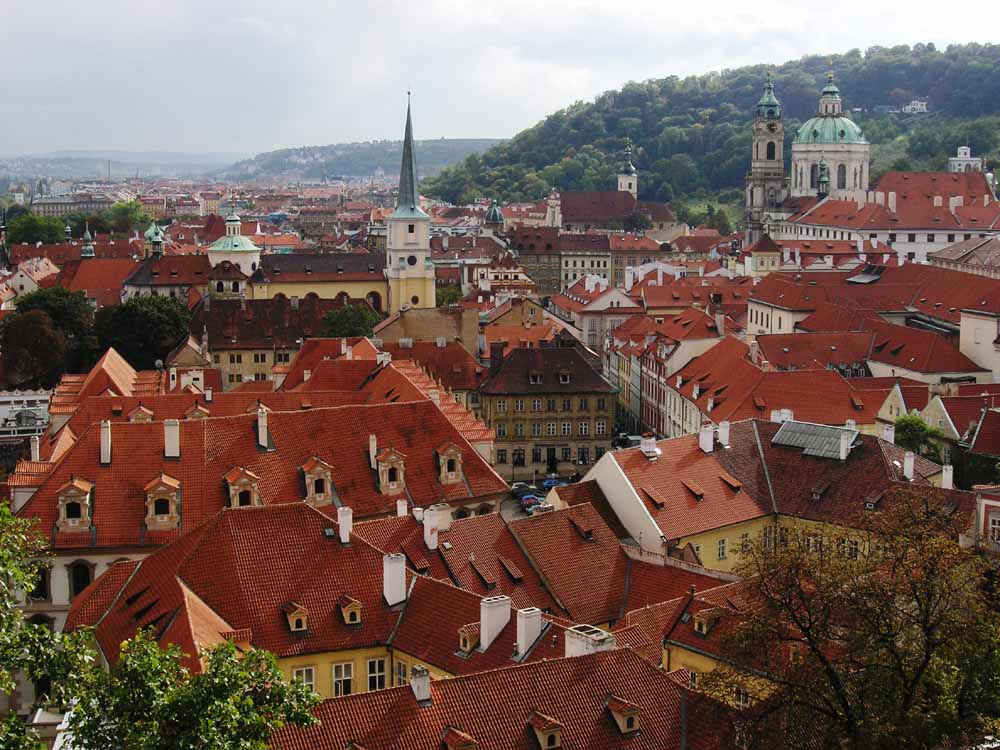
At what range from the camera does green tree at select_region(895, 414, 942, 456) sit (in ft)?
204

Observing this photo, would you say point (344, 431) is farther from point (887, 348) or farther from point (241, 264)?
point (241, 264)

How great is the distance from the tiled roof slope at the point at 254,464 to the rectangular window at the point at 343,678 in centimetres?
1002

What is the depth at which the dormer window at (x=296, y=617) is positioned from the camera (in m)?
35.8

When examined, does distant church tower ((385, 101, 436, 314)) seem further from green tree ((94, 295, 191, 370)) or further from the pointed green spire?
green tree ((94, 295, 191, 370))

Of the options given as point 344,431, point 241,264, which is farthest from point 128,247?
point 344,431

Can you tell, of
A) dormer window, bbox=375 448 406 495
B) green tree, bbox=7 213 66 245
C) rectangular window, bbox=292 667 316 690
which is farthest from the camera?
green tree, bbox=7 213 66 245

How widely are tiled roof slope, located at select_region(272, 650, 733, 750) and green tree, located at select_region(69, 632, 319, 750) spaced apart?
506 centimetres

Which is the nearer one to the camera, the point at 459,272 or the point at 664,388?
the point at 664,388

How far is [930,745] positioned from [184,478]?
1087 inches

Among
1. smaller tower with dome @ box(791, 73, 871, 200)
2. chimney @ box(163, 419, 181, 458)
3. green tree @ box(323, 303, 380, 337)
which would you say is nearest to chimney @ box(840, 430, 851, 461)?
chimney @ box(163, 419, 181, 458)

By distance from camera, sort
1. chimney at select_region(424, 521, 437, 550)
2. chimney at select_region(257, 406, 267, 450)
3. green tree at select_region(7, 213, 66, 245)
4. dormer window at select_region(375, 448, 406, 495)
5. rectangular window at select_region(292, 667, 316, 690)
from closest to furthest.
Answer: rectangular window at select_region(292, 667, 316, 690)
chimney at select_region(424, 521, 437, 550)
chimney at select_region(257, 406, 267, 450)
dormer window at select_region(375, 448, 406, 495)
green tree at select_region(7, 213, 66, 245)

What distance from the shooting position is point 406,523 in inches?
1638

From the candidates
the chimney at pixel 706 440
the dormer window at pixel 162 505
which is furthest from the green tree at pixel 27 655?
the chimney at pixel 706 440

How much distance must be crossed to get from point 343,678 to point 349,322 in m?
63.0
